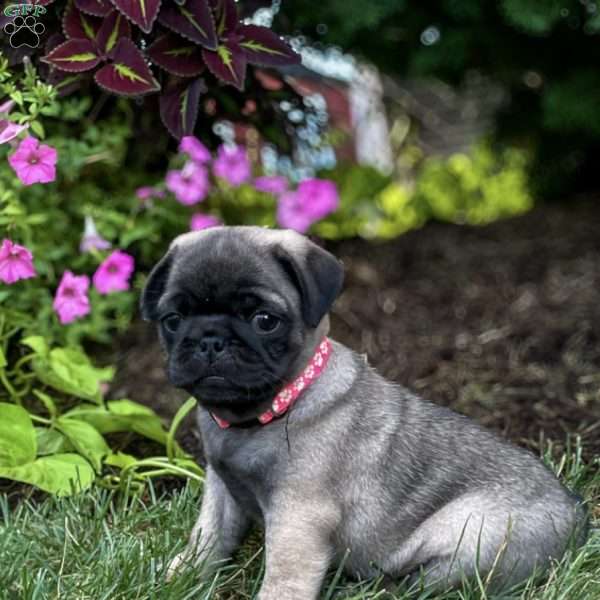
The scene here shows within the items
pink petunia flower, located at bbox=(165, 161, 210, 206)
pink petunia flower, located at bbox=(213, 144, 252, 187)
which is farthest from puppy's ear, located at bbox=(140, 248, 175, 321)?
pink petunia flower, located at bbox=(213, 144, 252, 187)

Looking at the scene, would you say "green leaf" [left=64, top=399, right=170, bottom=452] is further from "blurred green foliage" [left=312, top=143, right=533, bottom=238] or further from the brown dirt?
"blurred green foliage" [left=312, top=143, right=533, bottom=238]

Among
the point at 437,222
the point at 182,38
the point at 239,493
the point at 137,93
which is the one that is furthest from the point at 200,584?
the point at 437,222

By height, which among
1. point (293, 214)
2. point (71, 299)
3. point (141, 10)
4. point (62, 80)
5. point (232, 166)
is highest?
point (141, 10)

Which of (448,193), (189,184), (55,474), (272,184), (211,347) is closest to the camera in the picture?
(211,347)

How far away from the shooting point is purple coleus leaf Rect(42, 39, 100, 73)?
433 centimetres

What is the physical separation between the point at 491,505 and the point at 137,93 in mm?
2146

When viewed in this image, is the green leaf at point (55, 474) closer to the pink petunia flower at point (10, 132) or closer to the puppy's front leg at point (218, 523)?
the puppy's front leg at point (218, 523)

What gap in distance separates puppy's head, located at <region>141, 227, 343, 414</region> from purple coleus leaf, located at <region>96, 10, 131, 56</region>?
55.3 inches

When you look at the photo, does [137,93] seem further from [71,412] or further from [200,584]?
[200,584]

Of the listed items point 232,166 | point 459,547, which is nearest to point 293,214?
point 232,166

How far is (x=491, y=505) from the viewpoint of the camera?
347cm

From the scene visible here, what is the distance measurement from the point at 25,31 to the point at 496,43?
353cm

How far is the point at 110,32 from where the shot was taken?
14.5 ft

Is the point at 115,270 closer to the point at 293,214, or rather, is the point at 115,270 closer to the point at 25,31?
the point at 25,31
